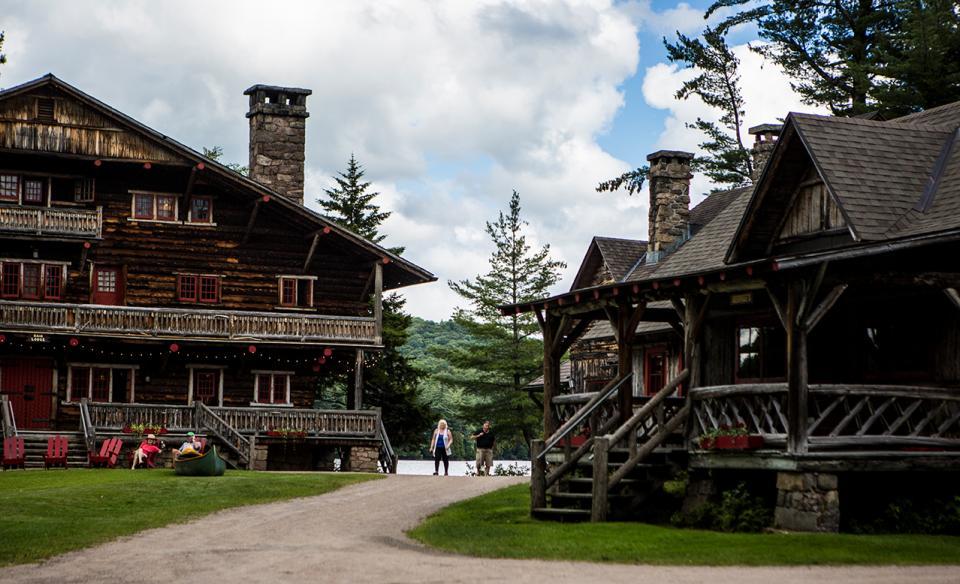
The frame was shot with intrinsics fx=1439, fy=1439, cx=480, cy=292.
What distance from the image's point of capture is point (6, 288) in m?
43.3

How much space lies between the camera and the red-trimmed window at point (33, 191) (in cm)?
4353

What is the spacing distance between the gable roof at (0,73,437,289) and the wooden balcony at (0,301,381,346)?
238 cm

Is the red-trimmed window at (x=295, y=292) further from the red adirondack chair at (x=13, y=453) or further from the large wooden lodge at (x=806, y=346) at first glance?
the large wooden lodge at (x=806, y=346)

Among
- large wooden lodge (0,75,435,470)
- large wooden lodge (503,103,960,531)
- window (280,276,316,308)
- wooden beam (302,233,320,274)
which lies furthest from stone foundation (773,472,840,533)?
window (280,276,316,308)

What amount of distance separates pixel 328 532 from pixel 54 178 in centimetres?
2479

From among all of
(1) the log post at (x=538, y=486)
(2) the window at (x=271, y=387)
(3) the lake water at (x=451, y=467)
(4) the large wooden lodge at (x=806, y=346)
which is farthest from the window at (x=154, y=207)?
(1) the log post at (x=538, y=486)

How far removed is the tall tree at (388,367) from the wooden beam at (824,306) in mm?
33960

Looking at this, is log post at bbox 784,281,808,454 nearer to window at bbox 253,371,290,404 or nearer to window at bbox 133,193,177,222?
window at bbox 253,371,290,404

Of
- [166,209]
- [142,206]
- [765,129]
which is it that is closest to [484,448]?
[765,129]

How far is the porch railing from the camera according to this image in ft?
132

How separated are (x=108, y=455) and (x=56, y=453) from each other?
1.33m

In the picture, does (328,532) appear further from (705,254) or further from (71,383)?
(71,383)

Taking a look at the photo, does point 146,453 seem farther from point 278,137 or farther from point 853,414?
point 853,414

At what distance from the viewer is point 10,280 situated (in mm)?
43344
